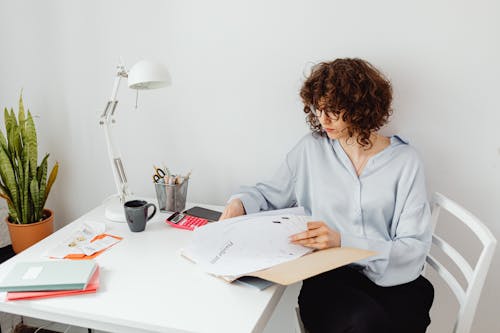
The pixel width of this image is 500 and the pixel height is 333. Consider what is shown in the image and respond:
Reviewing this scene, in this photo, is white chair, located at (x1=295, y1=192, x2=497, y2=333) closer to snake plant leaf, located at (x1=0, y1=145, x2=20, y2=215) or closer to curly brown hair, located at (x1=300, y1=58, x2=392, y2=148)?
curly brown hair, located at (x1=300, y1=58, x2=392, y2=148)

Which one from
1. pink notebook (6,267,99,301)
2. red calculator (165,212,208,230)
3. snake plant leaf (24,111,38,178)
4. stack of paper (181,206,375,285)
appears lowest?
pink notebook (6,267,99,301)

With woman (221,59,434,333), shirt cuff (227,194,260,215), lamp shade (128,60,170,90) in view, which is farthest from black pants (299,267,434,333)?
lamp shade (128,60,170,90)

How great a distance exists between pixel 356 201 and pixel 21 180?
1.32 meters

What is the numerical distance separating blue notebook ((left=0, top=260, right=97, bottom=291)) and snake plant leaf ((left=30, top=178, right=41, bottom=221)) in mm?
615

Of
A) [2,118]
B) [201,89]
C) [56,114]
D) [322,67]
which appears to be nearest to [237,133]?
[201,89]

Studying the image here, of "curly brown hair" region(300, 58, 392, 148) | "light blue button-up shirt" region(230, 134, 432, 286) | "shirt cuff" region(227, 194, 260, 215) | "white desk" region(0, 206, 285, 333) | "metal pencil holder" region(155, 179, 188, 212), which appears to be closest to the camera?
"white desk" region(0, 206, 285, 333)

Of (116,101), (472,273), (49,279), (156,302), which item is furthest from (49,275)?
(472,273)

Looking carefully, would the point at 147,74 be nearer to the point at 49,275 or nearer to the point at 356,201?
the point at 49,275

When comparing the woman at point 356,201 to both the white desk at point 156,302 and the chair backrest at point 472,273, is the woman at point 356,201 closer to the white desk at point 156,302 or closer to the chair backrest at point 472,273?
the chair backrest at point 472,273

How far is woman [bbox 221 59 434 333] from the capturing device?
1046 mm

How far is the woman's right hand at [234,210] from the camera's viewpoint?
126cm

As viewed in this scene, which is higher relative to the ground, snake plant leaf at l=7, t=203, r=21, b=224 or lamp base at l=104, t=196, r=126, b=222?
lamp base at l=104, t=196, r=126, b=222

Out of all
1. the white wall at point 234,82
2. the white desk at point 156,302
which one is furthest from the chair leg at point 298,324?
the white wall at point 234,82

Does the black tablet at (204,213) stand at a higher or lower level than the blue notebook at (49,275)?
lower
